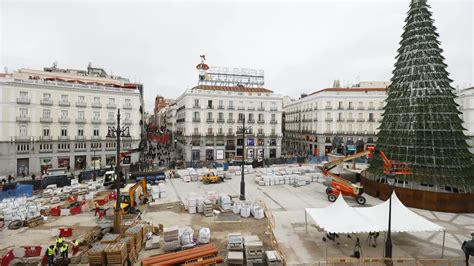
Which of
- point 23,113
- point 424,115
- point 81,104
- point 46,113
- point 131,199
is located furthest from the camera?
point 81,104

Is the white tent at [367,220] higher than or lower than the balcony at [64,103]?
lower

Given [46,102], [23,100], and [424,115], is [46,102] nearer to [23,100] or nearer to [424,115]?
[23,100]

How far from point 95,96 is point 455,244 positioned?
1828 inches

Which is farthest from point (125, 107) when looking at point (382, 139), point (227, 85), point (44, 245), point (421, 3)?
point (421, 3)

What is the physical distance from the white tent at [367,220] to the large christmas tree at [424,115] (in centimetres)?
997

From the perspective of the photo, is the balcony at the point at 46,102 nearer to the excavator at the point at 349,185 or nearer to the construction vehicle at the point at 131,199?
the construction vehicle at the point at 131,199

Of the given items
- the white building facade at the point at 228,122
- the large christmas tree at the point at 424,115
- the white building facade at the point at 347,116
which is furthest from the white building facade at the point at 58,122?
the large christmas tree at the point at 424,115

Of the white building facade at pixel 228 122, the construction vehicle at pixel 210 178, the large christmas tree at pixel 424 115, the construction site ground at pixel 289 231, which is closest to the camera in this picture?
the construction site ground at pixel 289 231

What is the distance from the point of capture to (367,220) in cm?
1395

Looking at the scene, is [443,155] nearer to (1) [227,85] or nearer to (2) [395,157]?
(2) [395,157]

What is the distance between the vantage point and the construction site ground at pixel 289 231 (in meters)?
13.9

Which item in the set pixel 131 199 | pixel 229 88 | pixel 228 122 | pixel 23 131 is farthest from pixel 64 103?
pixel 229 88

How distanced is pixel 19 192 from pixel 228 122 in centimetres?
3308

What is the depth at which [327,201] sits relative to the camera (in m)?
24.0
